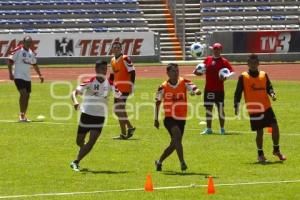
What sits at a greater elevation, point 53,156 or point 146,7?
point 146,7

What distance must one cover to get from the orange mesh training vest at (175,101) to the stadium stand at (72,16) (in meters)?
38.7

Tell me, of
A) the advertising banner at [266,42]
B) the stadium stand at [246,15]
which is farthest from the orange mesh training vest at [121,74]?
the stadium stand at [246,15]

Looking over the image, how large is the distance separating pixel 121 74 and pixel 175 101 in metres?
5.91

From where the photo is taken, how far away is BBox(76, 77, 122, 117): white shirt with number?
16.3m

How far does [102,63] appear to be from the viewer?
1605cm

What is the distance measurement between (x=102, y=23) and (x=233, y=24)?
7.83m

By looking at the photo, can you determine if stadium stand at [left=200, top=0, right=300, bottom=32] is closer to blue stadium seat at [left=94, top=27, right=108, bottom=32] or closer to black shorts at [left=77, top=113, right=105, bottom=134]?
blue stadium seat at [left=94, top=27, right=108, bottom=32]

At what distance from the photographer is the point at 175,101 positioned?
1573 centimetres

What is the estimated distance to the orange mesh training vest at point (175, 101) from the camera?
15.7 m

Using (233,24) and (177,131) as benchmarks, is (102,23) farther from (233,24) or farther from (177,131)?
(177,131)

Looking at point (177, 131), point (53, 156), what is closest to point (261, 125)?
point (177, 131)

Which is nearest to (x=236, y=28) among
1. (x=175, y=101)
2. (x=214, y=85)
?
(x=214, y=85)

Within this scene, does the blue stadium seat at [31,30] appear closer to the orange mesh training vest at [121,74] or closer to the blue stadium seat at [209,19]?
the blue stadium seat at [209,19]

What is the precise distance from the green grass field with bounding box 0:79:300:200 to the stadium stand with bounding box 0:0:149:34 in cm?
2793
